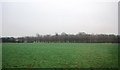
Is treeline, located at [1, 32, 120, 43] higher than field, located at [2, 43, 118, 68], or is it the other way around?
treeline, located at [1, 32, 120, 43]

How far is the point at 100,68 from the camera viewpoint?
452 cm

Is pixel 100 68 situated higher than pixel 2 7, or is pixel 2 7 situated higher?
pixel 2 7

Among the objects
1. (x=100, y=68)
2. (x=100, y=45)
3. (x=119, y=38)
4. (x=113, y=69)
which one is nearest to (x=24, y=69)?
(x=100, y=68)

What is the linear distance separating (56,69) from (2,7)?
8.47ft

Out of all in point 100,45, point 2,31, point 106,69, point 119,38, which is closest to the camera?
point 106,69

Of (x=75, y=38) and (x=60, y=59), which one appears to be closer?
(x=60, y=59)

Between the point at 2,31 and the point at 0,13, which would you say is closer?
the point at 0,13

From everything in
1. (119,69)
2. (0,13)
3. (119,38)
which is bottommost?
(119,69)

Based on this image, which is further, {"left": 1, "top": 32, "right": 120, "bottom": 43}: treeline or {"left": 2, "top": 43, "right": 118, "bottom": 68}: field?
{"left": 1, "top": 32, "right": 120, "bottom": 43}: treeline

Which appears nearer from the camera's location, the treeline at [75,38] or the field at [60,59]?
the field at [60,59]

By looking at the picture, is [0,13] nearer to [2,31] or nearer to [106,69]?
[2,31]

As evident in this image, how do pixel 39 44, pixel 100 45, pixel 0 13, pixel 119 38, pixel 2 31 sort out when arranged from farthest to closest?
1. pixel 39 44
2. pixel 100 45
3. pixel 119 38
4. pixel 2 31
5. pixel 0 13

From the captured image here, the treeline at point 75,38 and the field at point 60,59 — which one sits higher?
the treeline at point 75,38

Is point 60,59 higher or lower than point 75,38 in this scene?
lower
